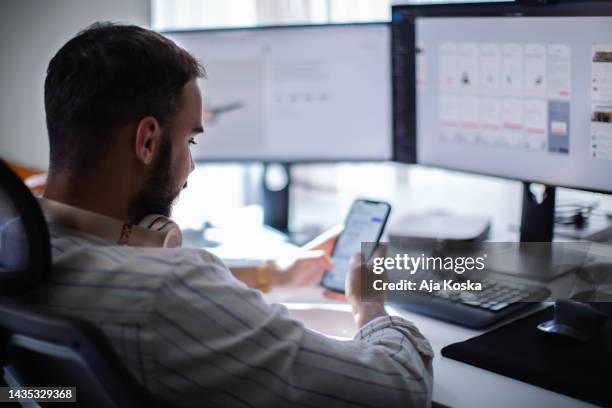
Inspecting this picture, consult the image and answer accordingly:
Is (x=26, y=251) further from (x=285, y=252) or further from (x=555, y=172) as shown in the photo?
(x=555, y=172)

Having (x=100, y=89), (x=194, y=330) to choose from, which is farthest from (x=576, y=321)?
(x=100, y=89)

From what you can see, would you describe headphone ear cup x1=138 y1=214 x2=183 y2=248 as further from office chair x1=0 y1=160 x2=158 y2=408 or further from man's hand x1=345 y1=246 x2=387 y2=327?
man's hand x1=345 y1=246 x2=387 y2=327

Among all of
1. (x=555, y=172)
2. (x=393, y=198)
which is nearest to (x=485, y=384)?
(x=555, y=172)

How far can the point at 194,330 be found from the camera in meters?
0.88

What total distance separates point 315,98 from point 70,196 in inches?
38.3

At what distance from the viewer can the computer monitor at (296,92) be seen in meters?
1.83

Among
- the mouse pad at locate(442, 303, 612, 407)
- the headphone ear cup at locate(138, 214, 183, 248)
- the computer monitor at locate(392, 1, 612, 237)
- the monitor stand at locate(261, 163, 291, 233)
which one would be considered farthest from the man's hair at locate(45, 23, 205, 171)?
the monitor stand at locate(261, 163, 291, 233)

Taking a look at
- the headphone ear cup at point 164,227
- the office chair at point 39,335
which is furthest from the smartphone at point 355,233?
the office chair at point 39,335

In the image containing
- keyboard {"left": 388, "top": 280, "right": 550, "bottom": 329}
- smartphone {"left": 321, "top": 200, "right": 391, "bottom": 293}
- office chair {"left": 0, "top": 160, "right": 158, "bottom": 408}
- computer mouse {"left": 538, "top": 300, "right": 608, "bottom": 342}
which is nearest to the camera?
office chair {"left": 0, "top": 160, "right": 158, "bottom": 408}

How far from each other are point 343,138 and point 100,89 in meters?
0.98

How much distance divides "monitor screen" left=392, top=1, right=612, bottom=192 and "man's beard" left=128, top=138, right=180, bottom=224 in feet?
2.57

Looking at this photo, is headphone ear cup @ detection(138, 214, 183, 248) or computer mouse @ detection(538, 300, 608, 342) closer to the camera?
headphone ear cup @ detection(138, 214, 183, 248)

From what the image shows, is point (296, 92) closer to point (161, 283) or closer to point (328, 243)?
point (328, 243)

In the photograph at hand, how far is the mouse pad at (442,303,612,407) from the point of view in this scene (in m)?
1.06
